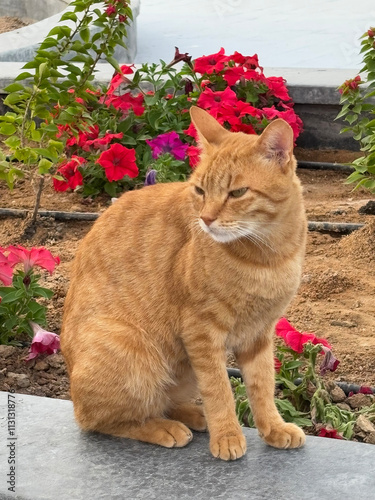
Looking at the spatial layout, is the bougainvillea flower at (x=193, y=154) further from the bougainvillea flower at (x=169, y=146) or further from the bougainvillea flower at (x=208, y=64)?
the bougainvillea flower at (x=208, y=64)

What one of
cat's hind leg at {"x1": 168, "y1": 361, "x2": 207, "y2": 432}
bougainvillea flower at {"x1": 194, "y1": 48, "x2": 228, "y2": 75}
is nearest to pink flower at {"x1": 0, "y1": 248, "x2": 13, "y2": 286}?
cat's hind leg at {"x1": 168, "y1": 361, "x2": 207, "y2": 432}

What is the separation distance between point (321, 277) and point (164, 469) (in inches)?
70.8

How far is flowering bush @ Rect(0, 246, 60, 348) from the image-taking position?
11.4 feet

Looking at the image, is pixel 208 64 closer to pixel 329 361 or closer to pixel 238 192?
pixel 329 361

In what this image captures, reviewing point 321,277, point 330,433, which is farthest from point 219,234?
point 321,277

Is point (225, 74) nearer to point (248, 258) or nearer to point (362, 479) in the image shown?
point (248, 258)

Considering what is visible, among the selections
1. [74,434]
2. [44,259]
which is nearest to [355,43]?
[44,259]

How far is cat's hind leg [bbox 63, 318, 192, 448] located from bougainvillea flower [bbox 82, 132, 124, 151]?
2.23 m

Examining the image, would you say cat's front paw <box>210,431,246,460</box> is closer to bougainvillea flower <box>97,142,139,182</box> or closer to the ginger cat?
the ginger cat

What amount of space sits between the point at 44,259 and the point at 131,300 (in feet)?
2.39

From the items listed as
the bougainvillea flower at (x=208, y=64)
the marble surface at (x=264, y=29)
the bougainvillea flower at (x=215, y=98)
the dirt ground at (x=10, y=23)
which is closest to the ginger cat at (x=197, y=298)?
the bougainvillea flower at (x=215, y=98)

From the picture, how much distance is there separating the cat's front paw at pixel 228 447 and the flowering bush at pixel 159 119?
219cm

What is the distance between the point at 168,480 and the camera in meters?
2.54

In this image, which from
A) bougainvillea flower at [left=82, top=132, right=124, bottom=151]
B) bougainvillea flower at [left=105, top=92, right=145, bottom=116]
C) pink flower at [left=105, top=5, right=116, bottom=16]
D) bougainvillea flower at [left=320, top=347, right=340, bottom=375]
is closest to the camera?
bougainvillea flower at [left=320, top=347, right=340, bottom=375]
